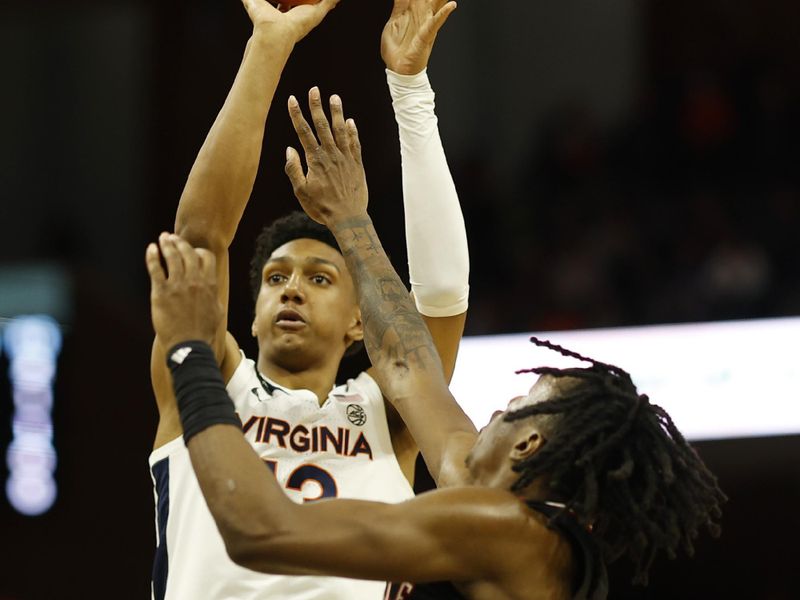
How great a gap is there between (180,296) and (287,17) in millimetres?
1078

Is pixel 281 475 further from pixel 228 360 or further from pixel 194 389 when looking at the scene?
pixel 194 389

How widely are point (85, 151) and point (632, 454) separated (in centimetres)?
607

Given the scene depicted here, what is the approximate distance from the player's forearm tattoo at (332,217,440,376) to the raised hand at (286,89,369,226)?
1.8 inches

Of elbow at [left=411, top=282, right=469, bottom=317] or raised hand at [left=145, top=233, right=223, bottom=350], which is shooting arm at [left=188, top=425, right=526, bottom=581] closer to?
raised hand at [left=145, top=233, right=223, bottom=350]

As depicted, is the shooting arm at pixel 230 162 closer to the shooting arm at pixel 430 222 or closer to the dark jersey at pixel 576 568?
the shooting arm at pixel 430 222

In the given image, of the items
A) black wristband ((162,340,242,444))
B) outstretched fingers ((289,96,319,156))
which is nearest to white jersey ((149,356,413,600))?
outstretched fingers ((289,96,319,156))

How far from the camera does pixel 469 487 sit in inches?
103

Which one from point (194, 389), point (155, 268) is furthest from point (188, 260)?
point (194, 389)

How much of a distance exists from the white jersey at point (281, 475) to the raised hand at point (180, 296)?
2.74 ft

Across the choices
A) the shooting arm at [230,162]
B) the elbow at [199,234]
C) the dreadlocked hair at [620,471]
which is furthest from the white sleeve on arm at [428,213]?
the dreadlocked hair at [620,471]

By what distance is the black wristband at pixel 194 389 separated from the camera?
2463 mm

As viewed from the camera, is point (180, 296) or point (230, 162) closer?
point (180, 296)

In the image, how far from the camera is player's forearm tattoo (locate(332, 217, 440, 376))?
10.4ft

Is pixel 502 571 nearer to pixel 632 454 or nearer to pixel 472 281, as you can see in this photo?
pixel 632 454
